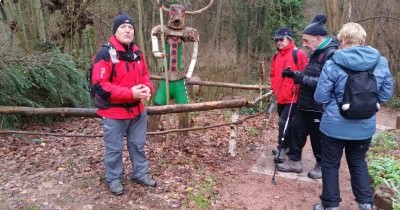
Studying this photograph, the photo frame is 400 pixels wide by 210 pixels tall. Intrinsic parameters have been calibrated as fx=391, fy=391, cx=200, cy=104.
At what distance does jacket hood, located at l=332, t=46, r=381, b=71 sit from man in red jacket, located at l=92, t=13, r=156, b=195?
184 cm

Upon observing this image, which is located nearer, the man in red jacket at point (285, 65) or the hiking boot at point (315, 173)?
the hiking boot at point (315, 173)

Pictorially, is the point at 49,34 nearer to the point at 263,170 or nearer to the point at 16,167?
the point at 16,167

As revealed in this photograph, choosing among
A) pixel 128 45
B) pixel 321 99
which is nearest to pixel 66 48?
pixel 128 45

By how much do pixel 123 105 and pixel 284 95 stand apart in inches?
86.1

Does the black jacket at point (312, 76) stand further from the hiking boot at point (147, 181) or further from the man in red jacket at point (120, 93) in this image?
the hiking boot at point (147, 181)

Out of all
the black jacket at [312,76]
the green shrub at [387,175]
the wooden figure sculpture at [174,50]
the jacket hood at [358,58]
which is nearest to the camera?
the jacket hood at [358,58]

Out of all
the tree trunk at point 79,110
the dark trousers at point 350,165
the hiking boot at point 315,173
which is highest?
the tree trunk at point 79,110

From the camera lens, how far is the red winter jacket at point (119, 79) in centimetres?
371

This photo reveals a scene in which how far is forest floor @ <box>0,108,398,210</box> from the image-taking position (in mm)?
3986

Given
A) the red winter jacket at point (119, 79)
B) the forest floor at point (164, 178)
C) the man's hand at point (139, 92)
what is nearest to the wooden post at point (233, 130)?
the forest floor at point (164, 178)

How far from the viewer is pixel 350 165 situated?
12.2 ft

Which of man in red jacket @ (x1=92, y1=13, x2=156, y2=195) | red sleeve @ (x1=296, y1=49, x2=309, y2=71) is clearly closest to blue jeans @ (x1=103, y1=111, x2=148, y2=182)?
man in red jacket @ (x1=92, y1=13, x2=156, y2=195)

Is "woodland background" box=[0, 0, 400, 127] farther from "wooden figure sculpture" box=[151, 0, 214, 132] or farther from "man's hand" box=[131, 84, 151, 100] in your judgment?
"man's hand" box=[131, 84, 151, 100]

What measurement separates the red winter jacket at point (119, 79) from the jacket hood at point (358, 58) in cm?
193
